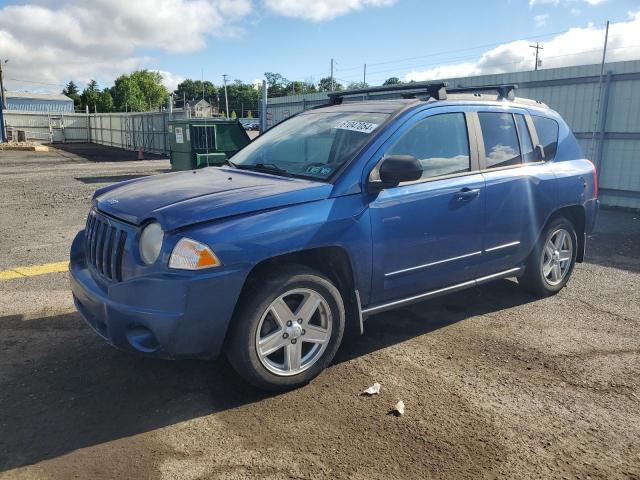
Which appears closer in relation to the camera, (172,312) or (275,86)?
(172,312)

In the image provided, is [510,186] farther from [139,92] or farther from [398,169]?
[139,92]

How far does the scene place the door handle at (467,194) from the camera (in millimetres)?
4211

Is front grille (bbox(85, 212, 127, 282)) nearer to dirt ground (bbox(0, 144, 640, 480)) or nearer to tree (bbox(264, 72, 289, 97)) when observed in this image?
dirt ground (bbox(0, 144, 640, 480))

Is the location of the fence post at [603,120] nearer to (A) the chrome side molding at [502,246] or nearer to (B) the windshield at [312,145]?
(A) the chrome side molding at [502,246]

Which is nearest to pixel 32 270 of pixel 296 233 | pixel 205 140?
pixel 296 233

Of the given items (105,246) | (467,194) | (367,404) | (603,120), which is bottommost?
(367,404)

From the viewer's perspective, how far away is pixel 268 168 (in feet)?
13.7

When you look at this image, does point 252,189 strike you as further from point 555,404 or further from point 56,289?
point 56,289

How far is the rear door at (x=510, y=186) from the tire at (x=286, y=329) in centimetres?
161

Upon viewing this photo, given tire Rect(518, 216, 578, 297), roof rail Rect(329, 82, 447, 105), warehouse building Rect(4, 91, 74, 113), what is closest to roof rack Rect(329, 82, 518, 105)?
roof rail Rect(329, 82, 447, 105)

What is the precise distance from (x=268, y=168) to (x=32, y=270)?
144 inches

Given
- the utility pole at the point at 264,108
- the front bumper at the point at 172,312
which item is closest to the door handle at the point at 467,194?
the front bumper at the point at 172,312

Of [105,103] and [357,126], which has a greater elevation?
[105,103]

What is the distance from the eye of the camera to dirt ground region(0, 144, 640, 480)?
2781mm
